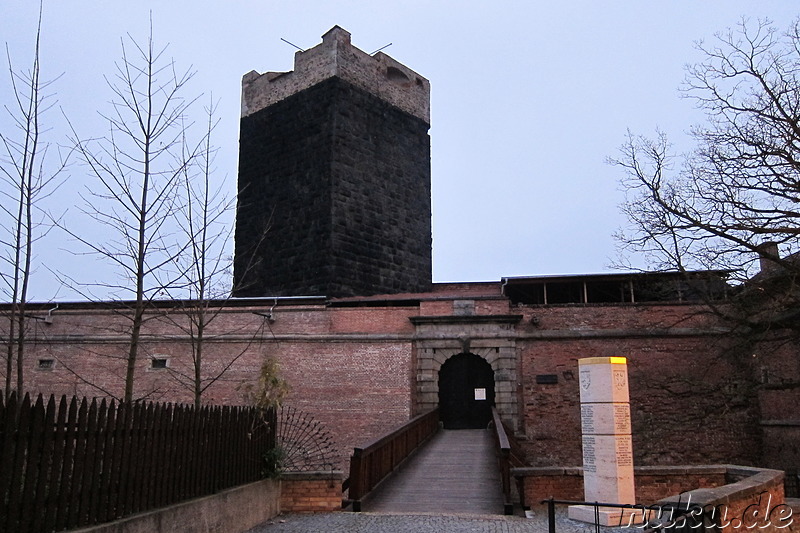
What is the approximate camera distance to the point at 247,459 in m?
8.85

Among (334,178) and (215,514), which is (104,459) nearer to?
(215,514)

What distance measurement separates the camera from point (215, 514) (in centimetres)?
762

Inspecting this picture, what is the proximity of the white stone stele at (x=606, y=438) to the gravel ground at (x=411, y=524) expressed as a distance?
22.0 inches

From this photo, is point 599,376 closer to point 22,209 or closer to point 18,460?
point 18,460

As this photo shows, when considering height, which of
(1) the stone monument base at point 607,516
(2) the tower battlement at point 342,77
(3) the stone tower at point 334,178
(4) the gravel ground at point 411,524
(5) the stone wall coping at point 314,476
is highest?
(2) the tower battlement at point 342,77

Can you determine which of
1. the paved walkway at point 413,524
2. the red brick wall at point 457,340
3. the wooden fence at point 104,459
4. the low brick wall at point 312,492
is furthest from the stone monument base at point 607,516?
the red brick wall at point 457,340

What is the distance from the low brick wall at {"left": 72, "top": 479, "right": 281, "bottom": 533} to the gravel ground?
20cm

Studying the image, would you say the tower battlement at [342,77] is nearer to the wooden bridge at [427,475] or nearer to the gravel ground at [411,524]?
the wooden bridge at [427,475]

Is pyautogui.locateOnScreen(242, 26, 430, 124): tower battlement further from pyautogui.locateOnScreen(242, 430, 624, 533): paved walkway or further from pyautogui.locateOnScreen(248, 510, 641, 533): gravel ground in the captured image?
pyautogui.locateOnScreen(248, 510, 641, 533): gravel ground

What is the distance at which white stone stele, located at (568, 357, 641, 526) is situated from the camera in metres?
8.87

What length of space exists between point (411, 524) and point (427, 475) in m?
3.68

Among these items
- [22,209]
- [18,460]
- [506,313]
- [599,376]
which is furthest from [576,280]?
[18,460]

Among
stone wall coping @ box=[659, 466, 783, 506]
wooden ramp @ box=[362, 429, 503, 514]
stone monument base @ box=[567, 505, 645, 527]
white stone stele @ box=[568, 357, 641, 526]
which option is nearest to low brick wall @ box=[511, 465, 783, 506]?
wooden ramp @ box=[362, 429, 503, 514]

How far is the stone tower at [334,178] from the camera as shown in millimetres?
22219
